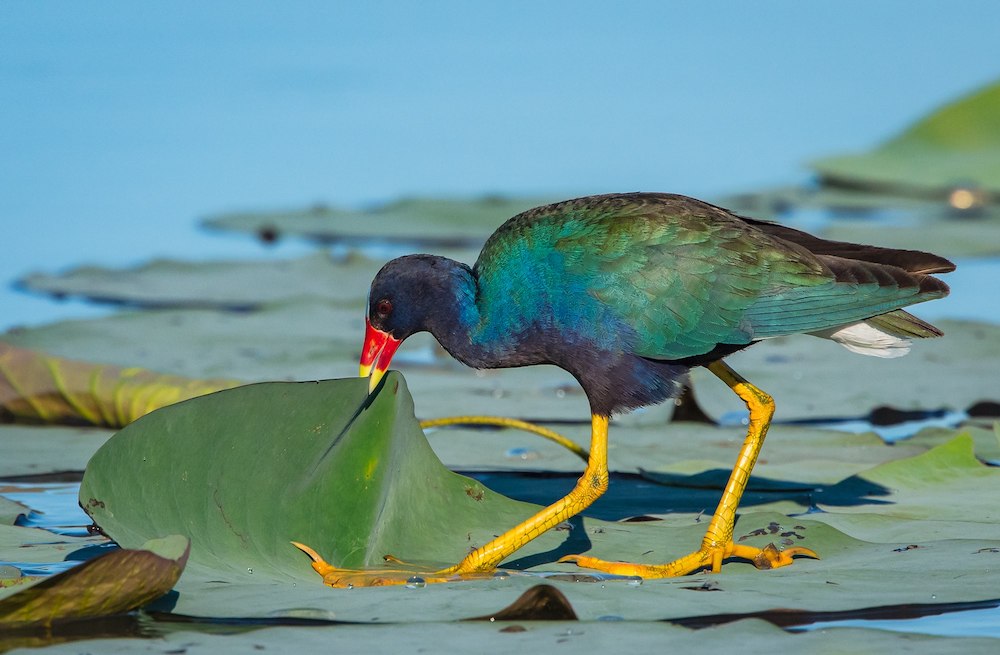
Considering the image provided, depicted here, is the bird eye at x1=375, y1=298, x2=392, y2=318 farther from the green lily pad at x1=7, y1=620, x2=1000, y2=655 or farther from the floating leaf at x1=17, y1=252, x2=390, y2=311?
the floating leaf at x1=17, y1=252, x2=390, y2=311

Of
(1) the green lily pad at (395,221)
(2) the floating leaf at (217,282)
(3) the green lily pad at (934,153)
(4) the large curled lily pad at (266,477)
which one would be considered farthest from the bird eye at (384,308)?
(3) the green lily pad at (934,153)

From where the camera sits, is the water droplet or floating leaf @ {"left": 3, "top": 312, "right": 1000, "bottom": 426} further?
floating leaf @ {"left": 3, "top": 312, "right": 1000, "bottom": 426}

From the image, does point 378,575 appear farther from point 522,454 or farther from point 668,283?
point 522,454

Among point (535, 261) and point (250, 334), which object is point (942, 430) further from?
point (250, 334)

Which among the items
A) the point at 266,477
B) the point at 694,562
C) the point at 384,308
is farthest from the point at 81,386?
the point at 694,562

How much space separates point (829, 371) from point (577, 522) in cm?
199

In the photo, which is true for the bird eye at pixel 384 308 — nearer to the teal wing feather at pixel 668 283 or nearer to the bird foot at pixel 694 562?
the teal wing feather at pixel 668 283

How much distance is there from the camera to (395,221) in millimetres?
8305

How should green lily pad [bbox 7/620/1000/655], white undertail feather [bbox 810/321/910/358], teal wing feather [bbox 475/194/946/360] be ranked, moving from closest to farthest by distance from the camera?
green lily pad [bbox 7/620/1000/655] → teal wing feather [bbox 475/194/946/360] → white undertail feather [bbox 810/321/910/358]

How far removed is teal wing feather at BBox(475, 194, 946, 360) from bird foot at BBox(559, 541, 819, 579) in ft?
1.67

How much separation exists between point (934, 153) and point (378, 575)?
24.3 ft

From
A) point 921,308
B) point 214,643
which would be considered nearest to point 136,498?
point 214,643

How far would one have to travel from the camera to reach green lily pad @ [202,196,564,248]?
804cm

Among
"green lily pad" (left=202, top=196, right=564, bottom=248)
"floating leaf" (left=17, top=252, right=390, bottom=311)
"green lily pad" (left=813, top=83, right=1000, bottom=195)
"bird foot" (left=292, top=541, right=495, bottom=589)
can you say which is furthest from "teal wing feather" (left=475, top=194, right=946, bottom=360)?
"green lily pad" (left=813, top=83, right=1000, bottom=195)
